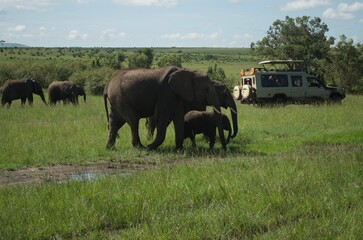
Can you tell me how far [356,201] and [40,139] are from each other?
35.3 ft

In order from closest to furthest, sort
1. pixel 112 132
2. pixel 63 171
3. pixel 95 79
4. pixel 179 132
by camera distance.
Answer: pixel 63 171 < pixel 179 132 < pixel 112 132 < pixel 95 79

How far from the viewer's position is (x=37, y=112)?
26.3 m

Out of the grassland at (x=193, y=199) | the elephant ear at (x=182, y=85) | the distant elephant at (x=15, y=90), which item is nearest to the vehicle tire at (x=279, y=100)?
the distant elephant at (x=15, y=90)

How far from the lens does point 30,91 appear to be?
32.6 metres

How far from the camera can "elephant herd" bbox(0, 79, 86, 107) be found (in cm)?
3186

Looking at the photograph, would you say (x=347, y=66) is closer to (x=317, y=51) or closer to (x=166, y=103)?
(x=317, y=51)

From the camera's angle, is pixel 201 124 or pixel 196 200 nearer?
pixel 196 200

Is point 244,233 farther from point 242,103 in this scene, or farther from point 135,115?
point 242,103

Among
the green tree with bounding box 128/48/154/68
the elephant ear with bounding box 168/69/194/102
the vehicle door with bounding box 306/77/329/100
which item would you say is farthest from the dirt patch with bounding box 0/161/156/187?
the green tree with bounding box 128/48/154/68

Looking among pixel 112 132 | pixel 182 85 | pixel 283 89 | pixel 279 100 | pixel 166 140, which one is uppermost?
pixel 182 85

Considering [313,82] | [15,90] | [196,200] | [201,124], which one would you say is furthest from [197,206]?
[15,90]

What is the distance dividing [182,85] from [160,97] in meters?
0.71

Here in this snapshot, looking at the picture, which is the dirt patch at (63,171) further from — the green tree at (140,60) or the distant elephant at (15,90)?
the green tree at (140,60)

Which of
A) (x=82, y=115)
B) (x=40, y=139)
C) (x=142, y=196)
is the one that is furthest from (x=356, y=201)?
(x=82, y=115)
